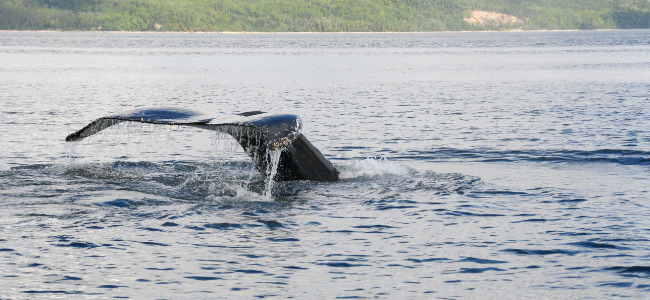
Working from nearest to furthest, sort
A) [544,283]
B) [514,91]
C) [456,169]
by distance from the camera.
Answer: [544,283] < [456,169] < [514,91]

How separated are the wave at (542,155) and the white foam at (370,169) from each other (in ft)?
8.92

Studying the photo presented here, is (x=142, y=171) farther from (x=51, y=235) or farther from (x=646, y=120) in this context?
(x=646, y=120)

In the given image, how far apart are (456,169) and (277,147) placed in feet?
25.0

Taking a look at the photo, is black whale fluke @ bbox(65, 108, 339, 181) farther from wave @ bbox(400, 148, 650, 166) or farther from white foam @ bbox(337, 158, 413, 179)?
wave @ bbox(400, 148, 650, 166)

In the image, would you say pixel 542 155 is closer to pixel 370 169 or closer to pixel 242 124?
pixel 370 169

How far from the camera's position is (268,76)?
7094 cm

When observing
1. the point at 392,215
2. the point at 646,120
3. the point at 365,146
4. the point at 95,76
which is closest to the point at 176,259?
the point at 392,215

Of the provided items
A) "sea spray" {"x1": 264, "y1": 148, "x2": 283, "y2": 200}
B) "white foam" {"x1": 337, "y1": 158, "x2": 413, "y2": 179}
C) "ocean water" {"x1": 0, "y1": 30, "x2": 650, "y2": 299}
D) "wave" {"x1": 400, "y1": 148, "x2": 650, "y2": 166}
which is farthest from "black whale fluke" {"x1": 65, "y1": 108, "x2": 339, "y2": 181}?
"wave" {"x1": 400, "y1": 148, "x2": 650, "y2": 166}

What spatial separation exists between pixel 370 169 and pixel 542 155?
579 cm

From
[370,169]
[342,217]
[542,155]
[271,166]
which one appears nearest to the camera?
[342,217]

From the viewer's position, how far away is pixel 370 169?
1758 centimetres

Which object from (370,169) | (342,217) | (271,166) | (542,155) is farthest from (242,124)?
(542,155)

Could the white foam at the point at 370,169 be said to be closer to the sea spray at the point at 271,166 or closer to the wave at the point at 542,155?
the sea spray at the point at 271,166

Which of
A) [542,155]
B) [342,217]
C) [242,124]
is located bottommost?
[542,155]
